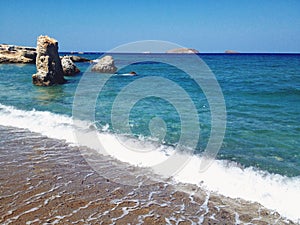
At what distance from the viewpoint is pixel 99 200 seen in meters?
4.95

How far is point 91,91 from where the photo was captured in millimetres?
19297

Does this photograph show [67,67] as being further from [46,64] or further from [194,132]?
[194,132]

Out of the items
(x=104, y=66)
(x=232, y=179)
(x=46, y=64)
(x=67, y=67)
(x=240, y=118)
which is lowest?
(x=232, y=179)

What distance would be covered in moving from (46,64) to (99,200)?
61.9 ft

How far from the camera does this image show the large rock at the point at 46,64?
2144cm

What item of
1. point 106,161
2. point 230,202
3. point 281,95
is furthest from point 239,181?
point 281,95

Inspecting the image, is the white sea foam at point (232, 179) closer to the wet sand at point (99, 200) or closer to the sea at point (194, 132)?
the sea at point (194, 132)

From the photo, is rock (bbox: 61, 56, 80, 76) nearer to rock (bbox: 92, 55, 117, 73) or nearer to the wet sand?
rock (bbox: 92, 55, 117, 73)

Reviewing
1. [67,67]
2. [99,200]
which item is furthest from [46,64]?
[99,200]

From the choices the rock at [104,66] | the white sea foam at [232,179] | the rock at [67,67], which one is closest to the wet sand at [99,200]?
the white sea foam at [232,179]

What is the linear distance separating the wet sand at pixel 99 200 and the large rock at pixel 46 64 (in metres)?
15.9

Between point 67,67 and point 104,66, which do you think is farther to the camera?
point 104,66

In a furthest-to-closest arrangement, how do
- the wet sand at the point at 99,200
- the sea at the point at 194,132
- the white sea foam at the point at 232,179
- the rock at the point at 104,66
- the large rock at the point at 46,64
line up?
the rock at the point at 104,66 → the large rock at the point at 46,64 → the sea at the point at 194,132 → the white sea foam at the point at 232,179 → the wet sand at the point at 99,200

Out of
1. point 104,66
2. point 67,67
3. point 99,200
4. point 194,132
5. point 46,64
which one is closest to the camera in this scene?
point 99,200
